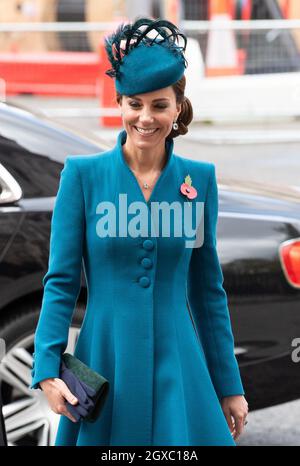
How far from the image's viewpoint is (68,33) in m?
15.3

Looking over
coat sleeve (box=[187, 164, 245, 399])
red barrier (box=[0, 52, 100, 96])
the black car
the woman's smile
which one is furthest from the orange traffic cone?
the woman's smile

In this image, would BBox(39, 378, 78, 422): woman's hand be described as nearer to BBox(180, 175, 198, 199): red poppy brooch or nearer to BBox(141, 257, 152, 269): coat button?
BBox(141, 257, 152, 269): coat button

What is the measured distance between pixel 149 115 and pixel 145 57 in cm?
15

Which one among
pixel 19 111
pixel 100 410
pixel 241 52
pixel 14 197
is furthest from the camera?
pixel 241 52

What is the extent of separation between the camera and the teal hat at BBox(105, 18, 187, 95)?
126 inches

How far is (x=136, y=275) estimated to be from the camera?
3281mm

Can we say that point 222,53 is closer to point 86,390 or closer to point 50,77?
point 50,77

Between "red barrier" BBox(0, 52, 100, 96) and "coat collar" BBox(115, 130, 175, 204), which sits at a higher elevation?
"coat collar" BBox(115, 130, 175, 204)

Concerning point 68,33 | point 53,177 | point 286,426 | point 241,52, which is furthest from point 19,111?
point 68,33

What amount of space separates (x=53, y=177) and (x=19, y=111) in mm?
451

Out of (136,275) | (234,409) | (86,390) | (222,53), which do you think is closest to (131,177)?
(136,275)

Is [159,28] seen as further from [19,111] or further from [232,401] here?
[19,111]

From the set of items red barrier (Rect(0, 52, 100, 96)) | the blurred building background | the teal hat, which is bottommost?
red barrier (Rect(0, 52, 100, 96))

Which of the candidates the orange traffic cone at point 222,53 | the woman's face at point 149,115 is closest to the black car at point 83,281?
the woman's face at point 149,115
